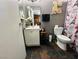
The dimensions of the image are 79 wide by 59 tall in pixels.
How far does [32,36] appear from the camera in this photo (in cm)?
427

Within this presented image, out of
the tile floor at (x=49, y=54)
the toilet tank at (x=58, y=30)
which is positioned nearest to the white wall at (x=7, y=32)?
the tile floor at (x=49, y=54)

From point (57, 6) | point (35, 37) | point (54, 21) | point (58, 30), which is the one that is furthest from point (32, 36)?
point (57, 6)

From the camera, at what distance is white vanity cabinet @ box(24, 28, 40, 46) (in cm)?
421

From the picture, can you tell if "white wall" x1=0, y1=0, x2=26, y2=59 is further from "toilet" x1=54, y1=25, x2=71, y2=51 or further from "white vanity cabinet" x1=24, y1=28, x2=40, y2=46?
"toilet" x1=54, y1=25, x2=71, y2=51

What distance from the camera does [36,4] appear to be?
4.88 m

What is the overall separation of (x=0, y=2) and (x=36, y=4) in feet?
11.0

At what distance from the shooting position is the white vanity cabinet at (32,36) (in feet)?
13.8

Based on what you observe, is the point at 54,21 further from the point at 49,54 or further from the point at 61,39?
the point at 49,54

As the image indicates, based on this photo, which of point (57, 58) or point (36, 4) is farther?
point (36, 4)

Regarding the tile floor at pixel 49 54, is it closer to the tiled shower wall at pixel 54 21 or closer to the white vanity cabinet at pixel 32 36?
the white vanity cabinet at pixel 32 36

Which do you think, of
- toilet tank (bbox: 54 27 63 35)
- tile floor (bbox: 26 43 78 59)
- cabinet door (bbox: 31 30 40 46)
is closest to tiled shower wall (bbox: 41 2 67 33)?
toilet tank (bbox: 54 27 63 35)

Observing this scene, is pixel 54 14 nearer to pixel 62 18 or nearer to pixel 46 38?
pixel 62 18

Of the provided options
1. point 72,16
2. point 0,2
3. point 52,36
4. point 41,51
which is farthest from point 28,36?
point 0,2

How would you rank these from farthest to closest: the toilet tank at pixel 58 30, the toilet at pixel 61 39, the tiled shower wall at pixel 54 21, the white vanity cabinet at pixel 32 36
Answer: the tiled shower wall at pixel 54 21 < the toilet tank at pixel 58 30 < the white vanity cabinet at pixel 32 36 < the toilet at pixel 61 39
